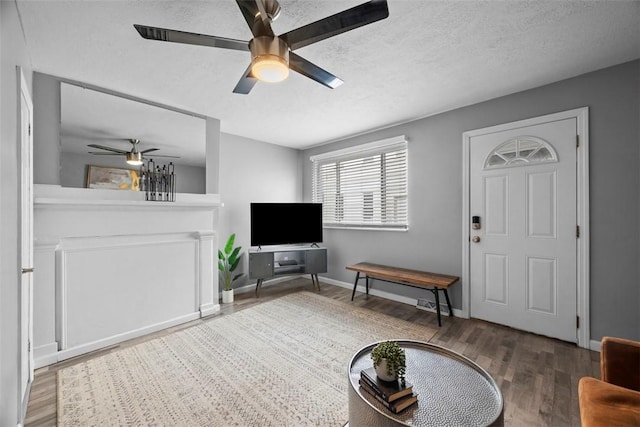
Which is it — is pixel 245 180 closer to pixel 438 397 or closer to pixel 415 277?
pixel 415 277

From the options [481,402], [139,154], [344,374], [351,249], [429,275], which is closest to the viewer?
[481,402]

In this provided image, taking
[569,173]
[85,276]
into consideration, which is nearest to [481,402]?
[569,173]

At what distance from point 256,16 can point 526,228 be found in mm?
3024

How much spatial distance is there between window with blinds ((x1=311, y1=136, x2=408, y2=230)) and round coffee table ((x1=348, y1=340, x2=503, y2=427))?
92.4 inches

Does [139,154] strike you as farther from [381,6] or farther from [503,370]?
[503,370]

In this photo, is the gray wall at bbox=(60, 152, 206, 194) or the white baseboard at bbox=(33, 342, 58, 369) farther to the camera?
the gray wall at bbox=(60, 152, 206, 194)

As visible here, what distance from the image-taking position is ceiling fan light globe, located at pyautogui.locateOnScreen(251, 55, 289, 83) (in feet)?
4.68

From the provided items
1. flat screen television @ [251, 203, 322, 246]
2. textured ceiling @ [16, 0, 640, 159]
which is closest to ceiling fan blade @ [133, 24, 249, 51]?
textured ceiling @ [16, 0, 640, 159]

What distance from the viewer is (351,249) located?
4316 mm

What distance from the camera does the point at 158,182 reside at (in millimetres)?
2889

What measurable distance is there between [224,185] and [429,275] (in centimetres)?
308

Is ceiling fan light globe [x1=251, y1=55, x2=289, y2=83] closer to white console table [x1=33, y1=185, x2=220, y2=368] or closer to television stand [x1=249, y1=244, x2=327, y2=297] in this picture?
white console table [x1=33, y1=185, x2=220, y2=368]

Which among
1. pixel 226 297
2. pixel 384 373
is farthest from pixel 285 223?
pixel 384 373

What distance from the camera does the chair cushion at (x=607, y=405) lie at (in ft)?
3.51
